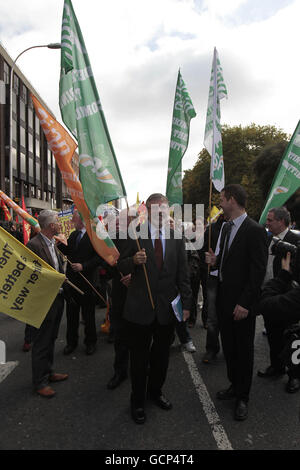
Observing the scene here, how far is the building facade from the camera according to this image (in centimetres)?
3844

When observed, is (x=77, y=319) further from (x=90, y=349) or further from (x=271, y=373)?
(x=271, y=373)

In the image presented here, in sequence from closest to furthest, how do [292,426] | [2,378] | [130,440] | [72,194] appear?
[130,440]
[292,426]
[72,194]
[2,378]

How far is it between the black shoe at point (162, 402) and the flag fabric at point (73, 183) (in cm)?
144

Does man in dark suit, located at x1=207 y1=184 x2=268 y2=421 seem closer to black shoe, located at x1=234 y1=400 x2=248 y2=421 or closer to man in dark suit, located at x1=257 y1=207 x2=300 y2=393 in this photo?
black shoe, located at x1=234 y1=400 x2=248 y2=421

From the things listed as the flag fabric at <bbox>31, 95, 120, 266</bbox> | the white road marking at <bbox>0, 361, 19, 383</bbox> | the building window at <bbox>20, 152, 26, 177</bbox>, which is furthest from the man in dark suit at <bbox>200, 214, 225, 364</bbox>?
the building window at <bbox>20, 152, 26, 177</bbox>

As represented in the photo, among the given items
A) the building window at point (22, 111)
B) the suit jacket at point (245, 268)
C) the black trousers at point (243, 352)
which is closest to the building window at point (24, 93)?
the building window at point (22, 111)

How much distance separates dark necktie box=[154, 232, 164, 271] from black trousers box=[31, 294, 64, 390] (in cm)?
141

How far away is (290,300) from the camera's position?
106 inches

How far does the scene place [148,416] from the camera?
295 cm

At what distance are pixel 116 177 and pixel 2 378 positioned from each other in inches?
109

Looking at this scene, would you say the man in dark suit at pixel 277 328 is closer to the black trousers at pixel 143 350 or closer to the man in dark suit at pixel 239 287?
the man in dark suit at pixel 239 287

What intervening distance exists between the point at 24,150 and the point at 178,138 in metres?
44.6
